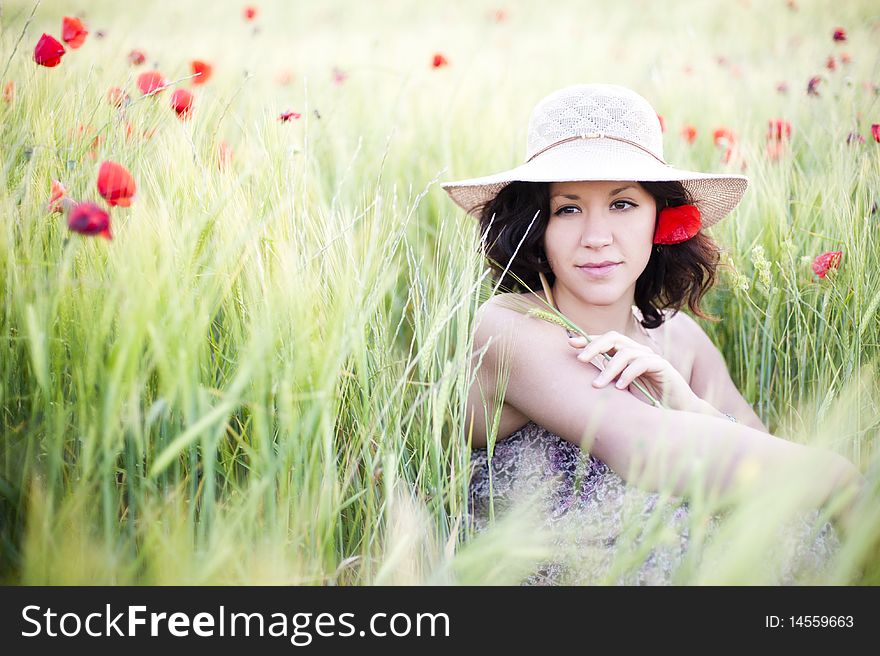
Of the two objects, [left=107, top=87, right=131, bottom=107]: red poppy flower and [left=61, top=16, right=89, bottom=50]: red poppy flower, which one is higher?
[left=61, top=16, right=89, bottom=50]: red poppy flower

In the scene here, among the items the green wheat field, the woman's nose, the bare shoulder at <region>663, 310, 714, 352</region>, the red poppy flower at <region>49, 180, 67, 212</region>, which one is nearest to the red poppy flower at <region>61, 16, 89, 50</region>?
the green wheat field

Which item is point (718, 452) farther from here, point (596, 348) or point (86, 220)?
point (86, 220)

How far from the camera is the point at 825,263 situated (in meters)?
1.55

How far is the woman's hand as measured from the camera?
1.28 metres

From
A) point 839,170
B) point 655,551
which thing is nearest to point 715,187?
point 839,170

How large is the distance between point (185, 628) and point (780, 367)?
1489 millimetres

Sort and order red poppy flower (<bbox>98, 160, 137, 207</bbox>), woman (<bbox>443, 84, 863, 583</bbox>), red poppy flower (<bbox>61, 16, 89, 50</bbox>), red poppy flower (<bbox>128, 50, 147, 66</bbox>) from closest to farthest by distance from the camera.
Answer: red poppy flower (<bbox>98, 160, 137, 207</bbox>), woman (<bbox>443, 84, 863, 583</bbox>), red poppy flower (<bbox>61, 16, 89, 50</bbox>), red poppy flower (<bbox>128, 50, 147, 66</bbox>)

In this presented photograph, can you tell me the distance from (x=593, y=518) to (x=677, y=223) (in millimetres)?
653

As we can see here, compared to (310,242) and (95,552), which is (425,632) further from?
(310,242)

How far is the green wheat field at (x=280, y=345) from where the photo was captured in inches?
34.5

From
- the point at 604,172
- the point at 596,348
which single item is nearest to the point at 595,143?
the point at 604,172

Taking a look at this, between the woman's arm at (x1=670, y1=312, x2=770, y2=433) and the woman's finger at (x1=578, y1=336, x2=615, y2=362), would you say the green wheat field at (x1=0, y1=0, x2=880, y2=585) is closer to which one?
the woman's arm at (x1=670, y1=312, x2=770, y2=433)

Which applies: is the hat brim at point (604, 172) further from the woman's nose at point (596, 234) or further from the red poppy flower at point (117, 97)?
the red poppy flower at point (117, 97)

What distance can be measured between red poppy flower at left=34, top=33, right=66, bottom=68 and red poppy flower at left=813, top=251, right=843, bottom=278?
1.51 meters
